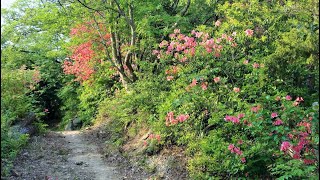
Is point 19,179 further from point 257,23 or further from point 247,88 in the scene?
point 257,23

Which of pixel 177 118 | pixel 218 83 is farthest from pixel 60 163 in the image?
pixel 218 83

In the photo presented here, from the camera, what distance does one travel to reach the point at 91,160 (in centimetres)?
885

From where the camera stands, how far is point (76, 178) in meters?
7.06

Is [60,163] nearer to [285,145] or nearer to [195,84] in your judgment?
[195,84]

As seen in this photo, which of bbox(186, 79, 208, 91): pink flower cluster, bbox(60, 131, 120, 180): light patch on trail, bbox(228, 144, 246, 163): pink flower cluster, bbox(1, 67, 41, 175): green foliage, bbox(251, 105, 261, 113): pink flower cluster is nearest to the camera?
bbox(228, 144, 246, 163): pink flower cluster

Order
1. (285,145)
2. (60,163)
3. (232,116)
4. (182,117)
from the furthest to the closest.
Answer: (60,163) → (182,117) → (232,116) → (285,145)

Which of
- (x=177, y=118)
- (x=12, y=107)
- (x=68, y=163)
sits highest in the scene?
(x=12, y=107)

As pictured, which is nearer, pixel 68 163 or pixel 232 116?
pixel 232 116

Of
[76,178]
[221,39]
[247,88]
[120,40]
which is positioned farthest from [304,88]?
[120,40]

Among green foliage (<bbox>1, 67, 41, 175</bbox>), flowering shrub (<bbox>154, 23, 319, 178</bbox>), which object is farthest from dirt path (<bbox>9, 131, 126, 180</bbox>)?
flowering shrub (<bbox>154, 23, 319, 178</bbox>)

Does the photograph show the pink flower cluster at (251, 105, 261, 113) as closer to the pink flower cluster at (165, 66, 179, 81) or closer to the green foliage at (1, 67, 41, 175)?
the pink flower cluster at (165, 66, 179, 81)

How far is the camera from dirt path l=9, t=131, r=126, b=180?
7117 millimetres

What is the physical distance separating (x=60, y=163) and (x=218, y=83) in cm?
451

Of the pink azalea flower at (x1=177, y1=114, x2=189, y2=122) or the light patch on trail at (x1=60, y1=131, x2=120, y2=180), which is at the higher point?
the pink azalea flower at (x1=177, y1=114, x2=189, y2=122)
